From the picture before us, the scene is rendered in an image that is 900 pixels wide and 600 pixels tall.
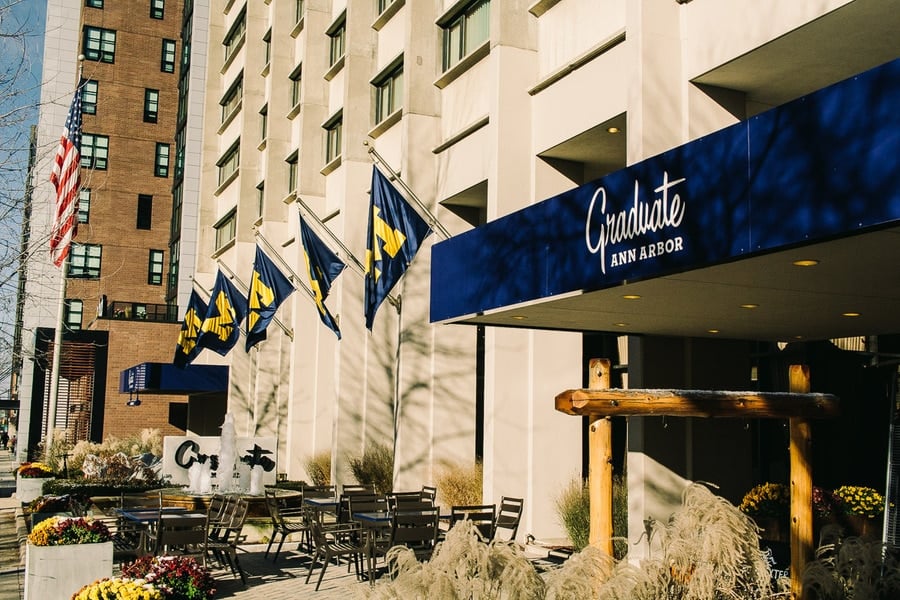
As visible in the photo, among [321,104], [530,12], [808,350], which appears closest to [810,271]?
[808,350]

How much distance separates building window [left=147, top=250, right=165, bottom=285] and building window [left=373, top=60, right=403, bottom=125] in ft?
132

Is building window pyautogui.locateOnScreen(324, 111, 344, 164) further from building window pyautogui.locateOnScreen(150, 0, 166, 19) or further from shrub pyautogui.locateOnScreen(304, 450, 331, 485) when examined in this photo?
building window pyautogui.locateOnScreen(150, 0, 166, 19)

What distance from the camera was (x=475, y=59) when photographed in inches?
862

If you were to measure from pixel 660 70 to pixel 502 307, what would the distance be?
4540 mm

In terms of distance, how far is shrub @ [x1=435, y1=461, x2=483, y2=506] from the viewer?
21.0 meters

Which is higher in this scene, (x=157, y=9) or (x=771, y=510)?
(x=157, y=9)

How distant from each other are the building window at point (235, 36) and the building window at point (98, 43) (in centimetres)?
1717

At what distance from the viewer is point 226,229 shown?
48125mm

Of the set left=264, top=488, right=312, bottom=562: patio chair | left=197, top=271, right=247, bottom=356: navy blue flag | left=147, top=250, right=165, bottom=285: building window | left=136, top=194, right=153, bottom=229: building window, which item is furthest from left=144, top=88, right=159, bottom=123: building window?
left=264, top=488, right=312, bottom=562: patio chair

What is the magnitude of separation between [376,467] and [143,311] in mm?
40702

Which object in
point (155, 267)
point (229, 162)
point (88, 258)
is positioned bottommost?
point (155, 267)

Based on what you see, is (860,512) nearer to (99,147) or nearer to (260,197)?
(260,197)

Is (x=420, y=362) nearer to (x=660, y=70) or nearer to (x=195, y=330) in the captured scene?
(x=660, y=70)

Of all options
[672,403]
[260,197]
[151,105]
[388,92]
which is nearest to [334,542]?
[672,403]
